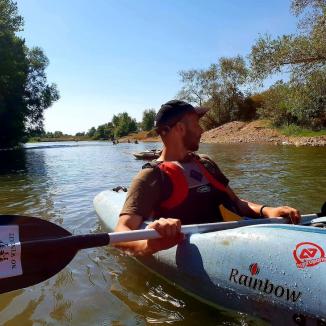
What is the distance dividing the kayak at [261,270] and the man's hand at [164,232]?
0.27 m

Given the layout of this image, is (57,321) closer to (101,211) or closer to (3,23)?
(101,211)

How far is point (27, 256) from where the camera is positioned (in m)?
2.68

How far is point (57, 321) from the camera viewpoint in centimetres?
313

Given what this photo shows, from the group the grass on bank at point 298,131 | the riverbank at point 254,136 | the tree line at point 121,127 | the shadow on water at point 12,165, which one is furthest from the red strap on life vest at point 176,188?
the tree line at point 121,127

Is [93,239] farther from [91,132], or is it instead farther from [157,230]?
[91,132]

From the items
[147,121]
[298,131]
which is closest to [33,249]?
[298,131]

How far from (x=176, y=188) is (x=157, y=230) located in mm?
612

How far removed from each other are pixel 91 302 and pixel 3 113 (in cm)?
3023

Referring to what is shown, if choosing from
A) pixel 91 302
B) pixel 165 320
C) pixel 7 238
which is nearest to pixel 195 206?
pixel 165 320

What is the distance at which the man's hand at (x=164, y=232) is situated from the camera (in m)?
2.72

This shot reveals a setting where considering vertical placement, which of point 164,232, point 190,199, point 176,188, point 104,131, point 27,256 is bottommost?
point 27,256

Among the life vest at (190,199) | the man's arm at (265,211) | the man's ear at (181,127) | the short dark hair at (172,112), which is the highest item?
the short dark hair at (172,112)

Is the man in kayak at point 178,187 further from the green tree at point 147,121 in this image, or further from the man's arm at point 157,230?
the green tree at point 147,121

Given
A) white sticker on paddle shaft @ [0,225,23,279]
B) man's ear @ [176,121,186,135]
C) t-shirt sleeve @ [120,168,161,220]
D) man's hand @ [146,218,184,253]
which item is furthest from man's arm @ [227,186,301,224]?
white sticker on paddle shaft @ [0,225,23,279]
